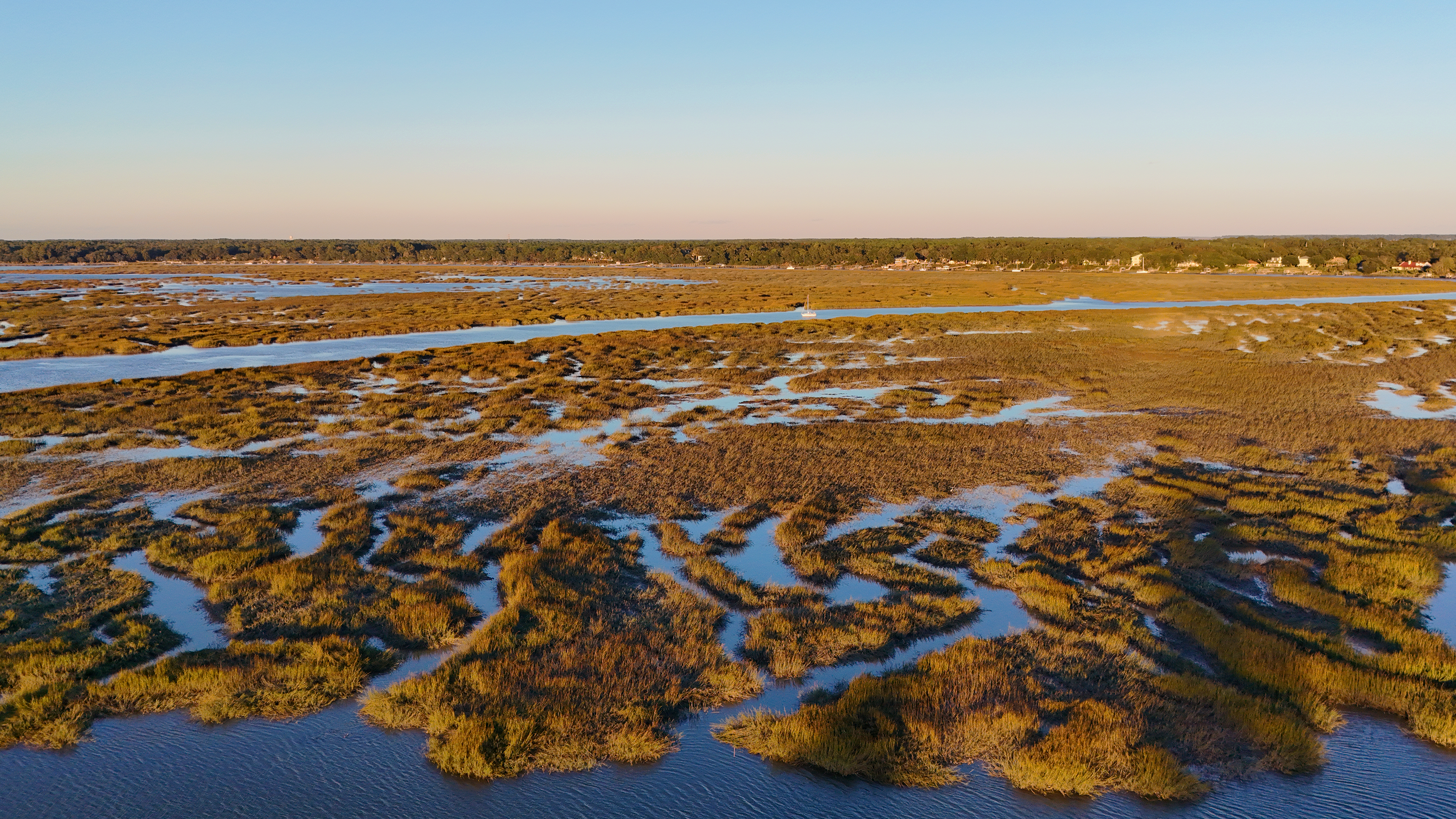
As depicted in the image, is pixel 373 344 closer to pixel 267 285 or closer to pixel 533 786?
pixel 533 786

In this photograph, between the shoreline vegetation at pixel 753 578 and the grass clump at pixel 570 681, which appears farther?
the shoreline vegetation at pixel 753 578

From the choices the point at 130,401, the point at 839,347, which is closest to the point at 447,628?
the point at 130,401

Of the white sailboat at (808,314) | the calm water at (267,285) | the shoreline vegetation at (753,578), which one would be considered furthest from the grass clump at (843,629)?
the calm water at (267,285)

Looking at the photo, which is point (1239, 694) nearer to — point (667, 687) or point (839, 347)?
point (667, 687)

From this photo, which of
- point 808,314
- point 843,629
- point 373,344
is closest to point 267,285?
→ point 373,344

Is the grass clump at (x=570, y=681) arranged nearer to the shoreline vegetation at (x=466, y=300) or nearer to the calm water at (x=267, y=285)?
the shoreline vegetation at (x=466, y=300)

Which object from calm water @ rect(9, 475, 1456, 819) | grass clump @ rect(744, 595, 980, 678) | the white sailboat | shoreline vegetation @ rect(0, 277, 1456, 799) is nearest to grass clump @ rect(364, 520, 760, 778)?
shoreline vegetation @ rect(0, 277, 1456, 799)
